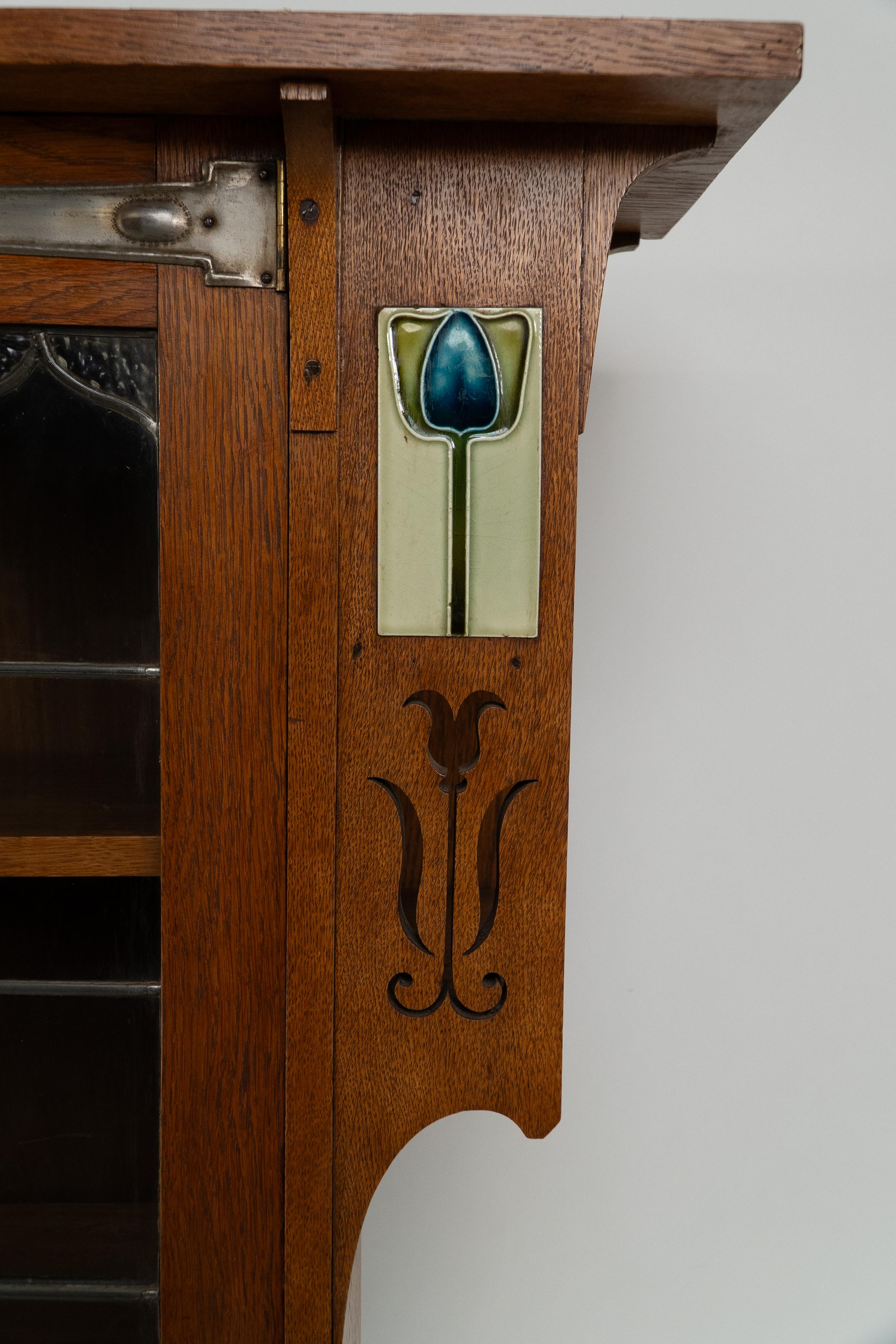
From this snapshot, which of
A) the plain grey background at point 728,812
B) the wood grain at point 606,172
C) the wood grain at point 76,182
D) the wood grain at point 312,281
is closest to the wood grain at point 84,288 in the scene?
the wood grain at point 76,182

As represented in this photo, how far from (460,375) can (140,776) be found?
43 centimetres

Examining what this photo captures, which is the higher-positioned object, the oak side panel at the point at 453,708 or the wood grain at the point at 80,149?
the wood grain at the point at 80,149

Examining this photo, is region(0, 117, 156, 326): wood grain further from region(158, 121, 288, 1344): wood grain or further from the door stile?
the door stile

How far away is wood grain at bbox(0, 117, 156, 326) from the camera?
2.80 feet

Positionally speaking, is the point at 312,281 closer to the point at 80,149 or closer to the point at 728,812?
the point at 80,149

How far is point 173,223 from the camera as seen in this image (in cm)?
85

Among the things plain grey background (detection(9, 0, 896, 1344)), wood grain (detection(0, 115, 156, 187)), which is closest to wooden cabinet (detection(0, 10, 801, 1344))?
wood grain (detection(0, 115, 156, 187))

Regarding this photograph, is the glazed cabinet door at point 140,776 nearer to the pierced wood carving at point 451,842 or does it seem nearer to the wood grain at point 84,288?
the wood grain at point 84,288

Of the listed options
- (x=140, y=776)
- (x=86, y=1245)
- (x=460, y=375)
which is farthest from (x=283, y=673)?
(x=86, y=1245)

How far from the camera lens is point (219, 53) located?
29.6 inches

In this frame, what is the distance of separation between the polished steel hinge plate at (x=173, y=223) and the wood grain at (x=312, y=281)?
0.06 ft

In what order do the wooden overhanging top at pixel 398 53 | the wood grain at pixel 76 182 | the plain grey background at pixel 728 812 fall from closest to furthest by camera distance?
the wooden overhanging top at pixel 398 53 < the wood grain at pixel 76 182 < the plain grey background at pixel 728 812

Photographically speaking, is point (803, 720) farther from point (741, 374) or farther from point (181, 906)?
point (181, 906)

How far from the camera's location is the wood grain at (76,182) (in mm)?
853
